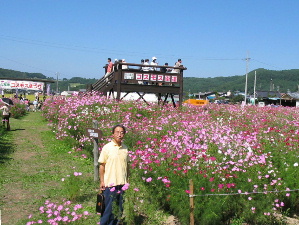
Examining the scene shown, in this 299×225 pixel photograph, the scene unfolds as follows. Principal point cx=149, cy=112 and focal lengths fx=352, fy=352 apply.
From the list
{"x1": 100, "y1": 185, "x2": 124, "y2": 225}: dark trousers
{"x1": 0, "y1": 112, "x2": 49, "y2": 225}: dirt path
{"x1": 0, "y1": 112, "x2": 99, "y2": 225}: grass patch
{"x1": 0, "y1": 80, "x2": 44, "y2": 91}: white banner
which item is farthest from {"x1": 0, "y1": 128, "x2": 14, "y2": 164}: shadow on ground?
{"x1": 0, "y1": 80, "x2": 44, "y2": 91}: white banner

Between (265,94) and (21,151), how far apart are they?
98413mm

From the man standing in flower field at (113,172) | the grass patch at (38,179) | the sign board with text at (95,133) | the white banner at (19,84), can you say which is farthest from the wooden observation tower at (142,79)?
the white banner at (19,84)

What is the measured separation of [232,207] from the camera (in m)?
5.33

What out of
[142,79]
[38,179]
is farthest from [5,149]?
[142,79]

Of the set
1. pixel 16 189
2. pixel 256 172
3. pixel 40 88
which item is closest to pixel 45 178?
pixel 16 189

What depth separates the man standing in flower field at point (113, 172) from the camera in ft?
16.3

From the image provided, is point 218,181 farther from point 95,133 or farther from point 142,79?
point 142,79

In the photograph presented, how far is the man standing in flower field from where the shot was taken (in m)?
4.95

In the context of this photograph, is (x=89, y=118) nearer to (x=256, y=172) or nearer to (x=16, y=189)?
(x=16, y=189)

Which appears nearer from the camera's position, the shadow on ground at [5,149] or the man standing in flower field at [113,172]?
the man standing in flower field at [113,172]

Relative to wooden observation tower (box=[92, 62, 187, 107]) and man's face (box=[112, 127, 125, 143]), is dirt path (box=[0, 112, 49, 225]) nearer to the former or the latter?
man's face (box=[112, 127, 125, 143])

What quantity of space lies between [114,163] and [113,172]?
0.13 m

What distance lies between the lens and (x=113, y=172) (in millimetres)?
4961

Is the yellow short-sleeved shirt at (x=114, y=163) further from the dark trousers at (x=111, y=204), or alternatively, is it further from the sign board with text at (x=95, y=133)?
the sign board with text at (x=95, y=133)
